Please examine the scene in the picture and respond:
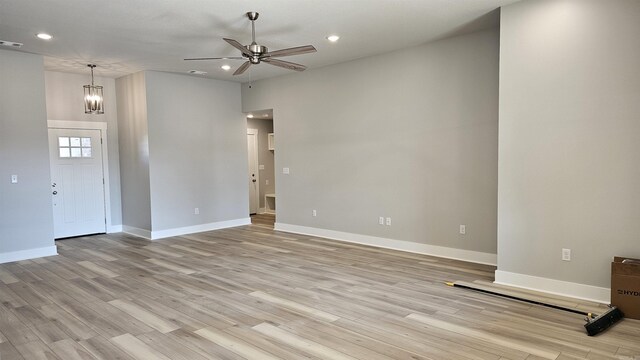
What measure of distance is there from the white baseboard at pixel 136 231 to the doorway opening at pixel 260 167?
9.25ft

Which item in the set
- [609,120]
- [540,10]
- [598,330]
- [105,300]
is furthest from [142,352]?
[540,10]

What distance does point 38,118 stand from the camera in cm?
593

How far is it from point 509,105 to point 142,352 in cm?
404

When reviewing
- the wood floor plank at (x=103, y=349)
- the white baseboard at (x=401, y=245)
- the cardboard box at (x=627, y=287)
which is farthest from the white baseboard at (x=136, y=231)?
the cardboard box at (x=627, y=287)

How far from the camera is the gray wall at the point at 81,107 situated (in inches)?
279

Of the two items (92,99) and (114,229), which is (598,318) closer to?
(92,99)

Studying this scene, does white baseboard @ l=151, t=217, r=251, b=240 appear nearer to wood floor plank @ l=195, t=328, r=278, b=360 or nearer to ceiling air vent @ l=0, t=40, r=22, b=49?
ceiling air vent @ l=0, t=40, r=22, b=49

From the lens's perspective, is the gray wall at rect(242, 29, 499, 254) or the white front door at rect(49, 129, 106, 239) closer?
the gray wall at rect(242, 29, 499, 254)

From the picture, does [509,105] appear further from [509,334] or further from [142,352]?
[142,352]

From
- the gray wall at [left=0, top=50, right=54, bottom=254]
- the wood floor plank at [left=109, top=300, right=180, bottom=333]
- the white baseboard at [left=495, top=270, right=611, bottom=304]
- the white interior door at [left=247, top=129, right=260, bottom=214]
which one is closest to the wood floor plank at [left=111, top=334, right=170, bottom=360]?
the wood floor plank at [left=109, top=300, right=180, bottom=333]

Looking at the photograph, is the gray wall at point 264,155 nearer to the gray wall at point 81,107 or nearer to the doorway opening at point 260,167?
the doorway opening at point 260,167

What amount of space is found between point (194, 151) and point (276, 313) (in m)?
4.93

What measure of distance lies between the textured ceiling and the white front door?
1599 mm

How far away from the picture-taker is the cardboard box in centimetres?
338
